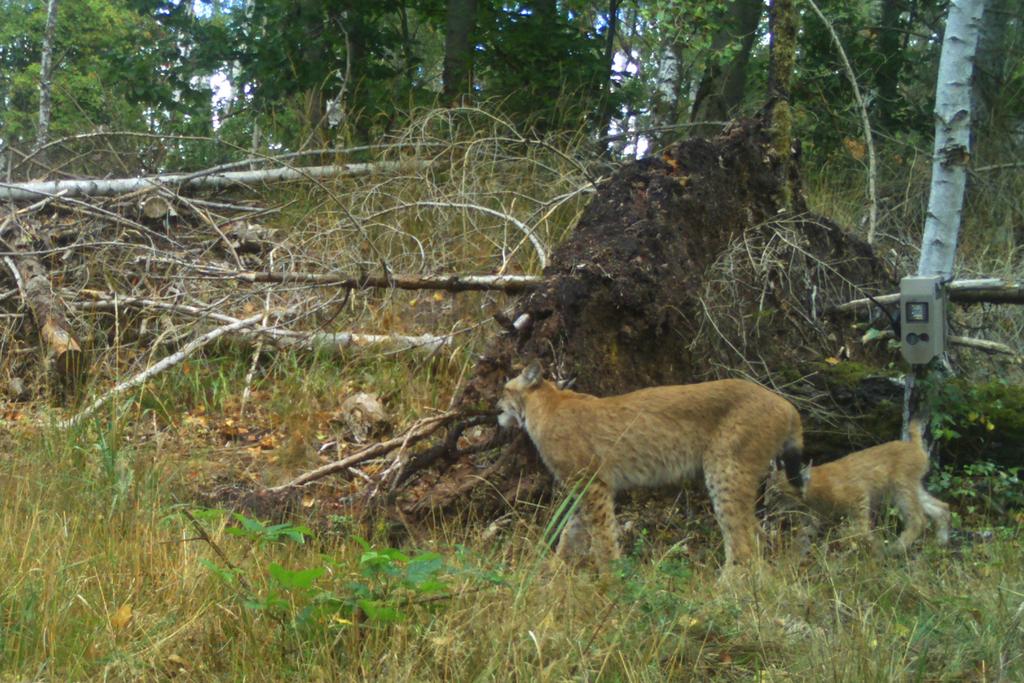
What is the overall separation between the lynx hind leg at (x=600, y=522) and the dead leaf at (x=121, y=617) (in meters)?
2.29

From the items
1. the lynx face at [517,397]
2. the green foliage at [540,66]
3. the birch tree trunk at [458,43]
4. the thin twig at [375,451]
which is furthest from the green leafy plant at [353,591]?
the birch tree trunk at [458,43]

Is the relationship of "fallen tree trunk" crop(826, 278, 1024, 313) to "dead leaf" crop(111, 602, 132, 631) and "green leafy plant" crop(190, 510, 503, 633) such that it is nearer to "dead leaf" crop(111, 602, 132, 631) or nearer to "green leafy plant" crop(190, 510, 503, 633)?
"green leafy plant" crop(190, 510, 503, 633)

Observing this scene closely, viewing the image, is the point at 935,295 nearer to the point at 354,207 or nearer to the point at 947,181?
the point at 947,181

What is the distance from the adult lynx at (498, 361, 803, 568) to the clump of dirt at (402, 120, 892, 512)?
1.24 feet

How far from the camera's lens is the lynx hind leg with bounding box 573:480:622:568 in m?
5.95

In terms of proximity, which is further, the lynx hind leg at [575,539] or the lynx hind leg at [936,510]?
the lynx hind leg at [936,510]

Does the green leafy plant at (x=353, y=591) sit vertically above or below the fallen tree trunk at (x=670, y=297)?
below

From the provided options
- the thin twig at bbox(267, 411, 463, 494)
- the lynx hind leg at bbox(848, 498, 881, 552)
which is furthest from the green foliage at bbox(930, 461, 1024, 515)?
the thin twig at bbox(267, 411, 463, 494)

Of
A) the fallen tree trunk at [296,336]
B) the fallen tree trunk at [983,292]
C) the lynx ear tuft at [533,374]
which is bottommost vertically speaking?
the fallen tree trunk at [296,336]

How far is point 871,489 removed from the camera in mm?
6465

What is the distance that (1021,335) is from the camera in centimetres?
909

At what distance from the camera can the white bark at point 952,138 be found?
7.38 metres

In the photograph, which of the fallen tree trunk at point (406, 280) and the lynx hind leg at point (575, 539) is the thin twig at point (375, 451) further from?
the fallen tree trunk at point (406, 280)

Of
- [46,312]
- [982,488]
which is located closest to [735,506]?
[982,488]
